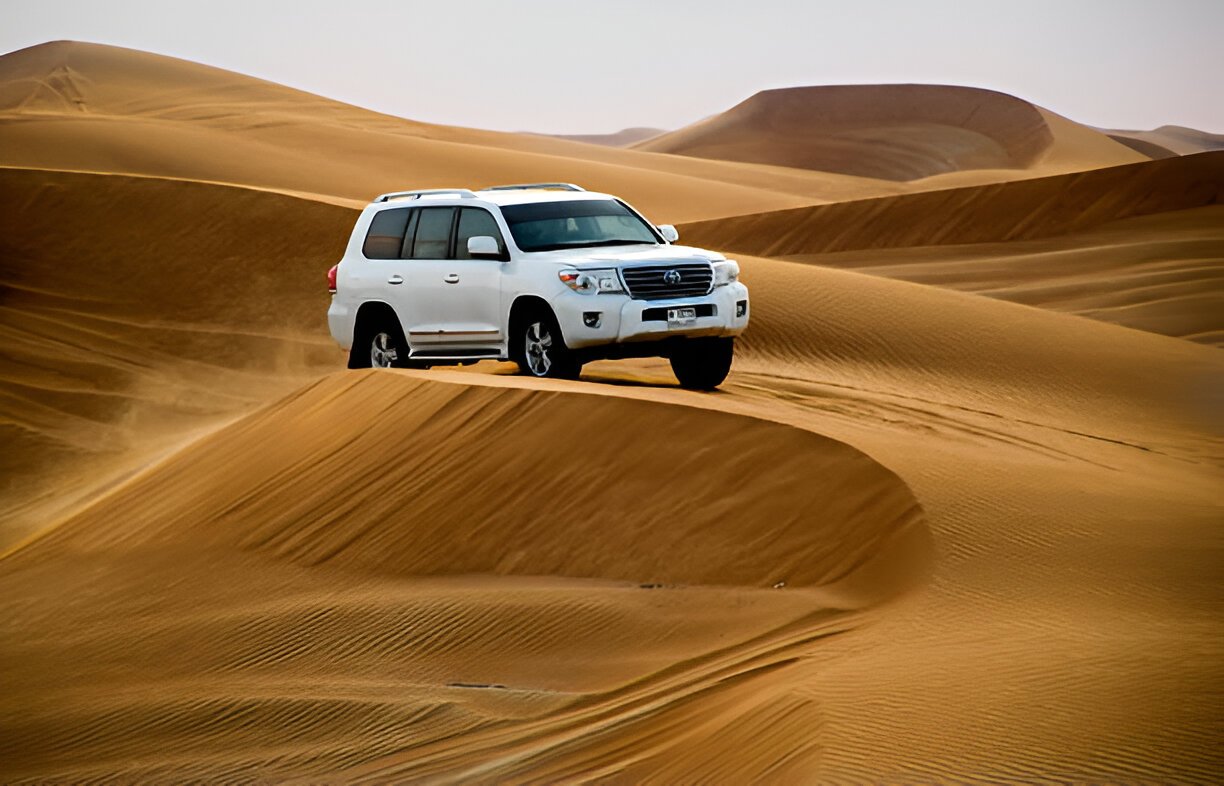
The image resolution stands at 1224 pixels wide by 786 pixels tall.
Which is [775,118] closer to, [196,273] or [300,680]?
[196,273]

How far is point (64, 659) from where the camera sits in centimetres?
1166

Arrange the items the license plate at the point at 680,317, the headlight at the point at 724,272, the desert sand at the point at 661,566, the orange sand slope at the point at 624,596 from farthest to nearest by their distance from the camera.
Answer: the headlight at the point at 724,272 → the license plate at the point at 680,317 → the desert sand at the point at 661,566 → the orange sand slope at the point at 624,596

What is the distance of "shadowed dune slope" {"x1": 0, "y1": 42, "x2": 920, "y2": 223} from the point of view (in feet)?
162

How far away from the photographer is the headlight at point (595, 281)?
43.2 feet

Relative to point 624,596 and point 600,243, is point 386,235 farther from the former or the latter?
point 624,596

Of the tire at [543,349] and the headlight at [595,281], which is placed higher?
the headlight at [595,281]

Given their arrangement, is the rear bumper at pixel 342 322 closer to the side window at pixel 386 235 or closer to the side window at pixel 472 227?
the side window at pixel 386 235

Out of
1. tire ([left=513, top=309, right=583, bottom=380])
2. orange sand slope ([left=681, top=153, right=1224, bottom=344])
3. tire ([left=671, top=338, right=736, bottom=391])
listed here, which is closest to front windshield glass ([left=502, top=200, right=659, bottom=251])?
tire ([left=513, top=309, right=583, bottom=380])

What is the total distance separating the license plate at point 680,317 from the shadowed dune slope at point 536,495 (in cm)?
112

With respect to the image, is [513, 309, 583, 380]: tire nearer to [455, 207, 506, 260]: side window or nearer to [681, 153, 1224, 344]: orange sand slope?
[455, 207, 506, 260]: side window

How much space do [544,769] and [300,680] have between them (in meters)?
2.80

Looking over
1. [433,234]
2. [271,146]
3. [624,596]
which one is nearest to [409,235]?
[433,234]

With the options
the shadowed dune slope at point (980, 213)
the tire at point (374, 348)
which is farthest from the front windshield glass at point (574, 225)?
the shadowed dune slope at point (980, 213)

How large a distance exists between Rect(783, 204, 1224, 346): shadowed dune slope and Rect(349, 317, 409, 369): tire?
53.8ft
